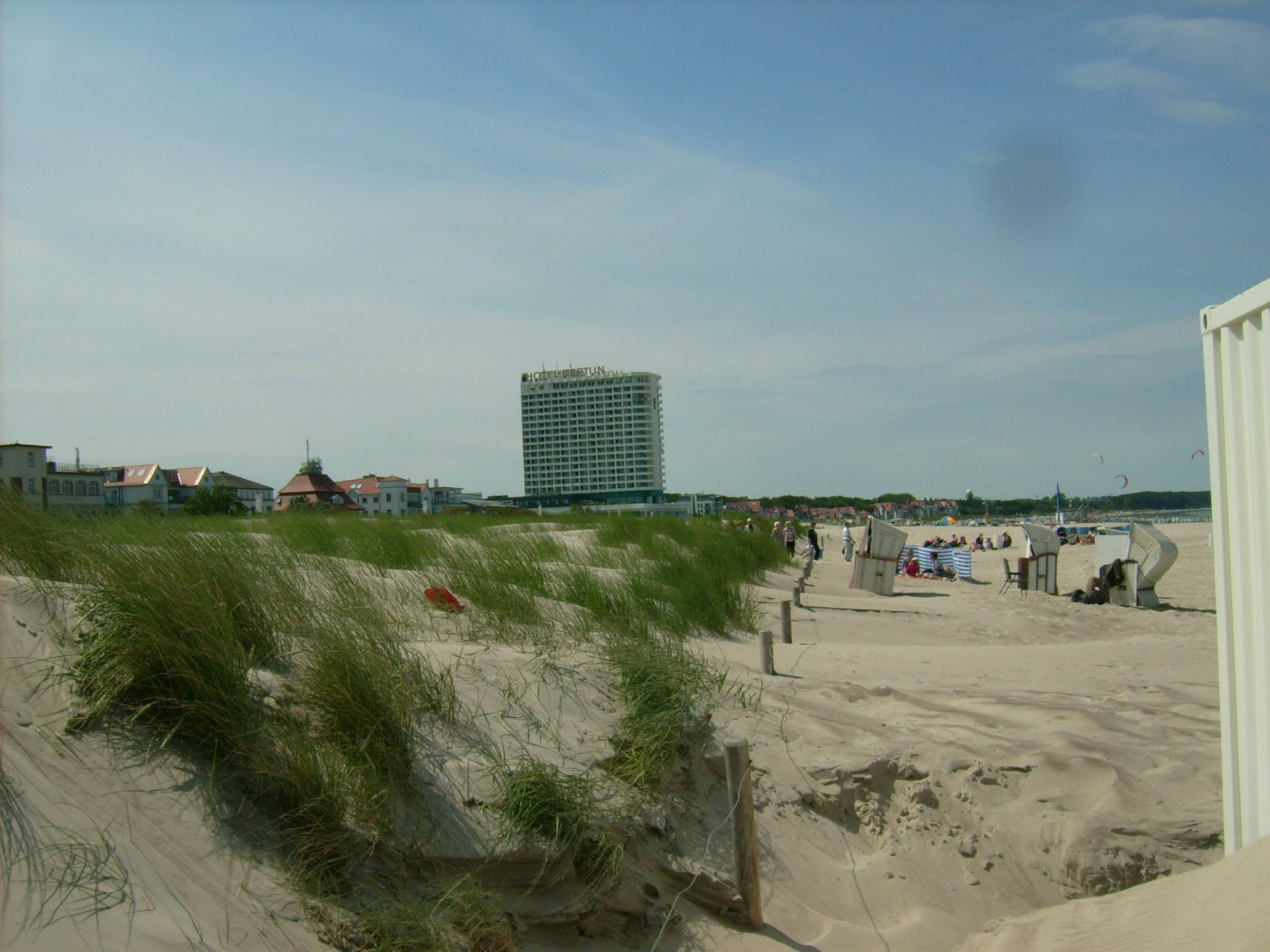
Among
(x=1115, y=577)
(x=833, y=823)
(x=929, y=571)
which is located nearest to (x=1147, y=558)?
(x=1115, y=577)

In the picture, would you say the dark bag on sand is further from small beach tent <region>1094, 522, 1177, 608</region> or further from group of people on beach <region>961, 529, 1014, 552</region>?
group of people on beach <region>961, 529, 1014, 552</region>

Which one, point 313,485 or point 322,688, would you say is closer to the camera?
point 322,688

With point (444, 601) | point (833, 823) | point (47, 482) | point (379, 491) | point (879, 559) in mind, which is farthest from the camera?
point (379, 491)

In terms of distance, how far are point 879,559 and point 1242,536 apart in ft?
49.0

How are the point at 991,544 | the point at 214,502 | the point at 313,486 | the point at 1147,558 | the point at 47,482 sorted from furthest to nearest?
the point at 313,486 < the point at 991,544 < the point at 1147,558 < the point at 214,502 < the point at 47,482

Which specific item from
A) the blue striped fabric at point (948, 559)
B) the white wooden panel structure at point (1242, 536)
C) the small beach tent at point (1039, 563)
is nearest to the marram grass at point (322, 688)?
the white wooden panel structure at point (1242, 536)

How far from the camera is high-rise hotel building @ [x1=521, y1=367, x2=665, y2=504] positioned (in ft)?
365

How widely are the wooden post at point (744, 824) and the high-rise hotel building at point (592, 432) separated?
102 m

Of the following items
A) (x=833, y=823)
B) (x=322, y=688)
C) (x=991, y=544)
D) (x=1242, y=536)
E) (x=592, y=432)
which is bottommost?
(x=991, y=544)

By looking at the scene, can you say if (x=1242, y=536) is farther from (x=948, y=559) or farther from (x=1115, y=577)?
(x=948, y=559)

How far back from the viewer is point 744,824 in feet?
12.8

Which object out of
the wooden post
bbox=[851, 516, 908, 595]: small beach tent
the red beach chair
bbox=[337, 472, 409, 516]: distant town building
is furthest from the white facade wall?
bbox=[337, 472, 409, 516]: distant town building

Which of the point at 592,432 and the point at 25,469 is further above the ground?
the point at 592,432

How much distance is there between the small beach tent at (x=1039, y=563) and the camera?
18.6m
